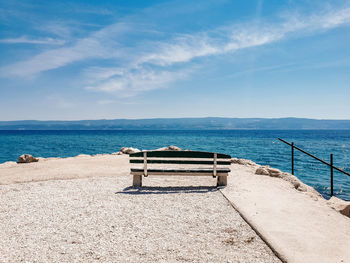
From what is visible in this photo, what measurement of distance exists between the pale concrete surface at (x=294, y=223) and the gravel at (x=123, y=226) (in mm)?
330

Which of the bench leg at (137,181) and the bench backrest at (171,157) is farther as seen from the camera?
the bench leg at (137,181)

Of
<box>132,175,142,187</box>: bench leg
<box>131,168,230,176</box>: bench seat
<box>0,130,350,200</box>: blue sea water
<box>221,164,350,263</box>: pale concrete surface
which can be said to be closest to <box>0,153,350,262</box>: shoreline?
<box>221,164,350,263</box>: pale concrete surface

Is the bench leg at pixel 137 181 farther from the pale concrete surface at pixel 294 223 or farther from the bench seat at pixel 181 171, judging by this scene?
the pale concrete surface at pixel 294 223

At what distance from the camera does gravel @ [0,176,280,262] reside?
4148 mm

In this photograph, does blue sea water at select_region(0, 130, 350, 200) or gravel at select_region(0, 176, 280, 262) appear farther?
blue sea water at select_region(0, 130, 350, 200)

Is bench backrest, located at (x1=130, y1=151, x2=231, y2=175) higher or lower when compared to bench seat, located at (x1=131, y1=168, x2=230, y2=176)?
higher

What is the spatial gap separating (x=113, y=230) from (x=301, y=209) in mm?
4512

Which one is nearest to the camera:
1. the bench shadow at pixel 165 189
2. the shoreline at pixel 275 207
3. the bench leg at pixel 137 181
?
the shoreline at pixel 275 207

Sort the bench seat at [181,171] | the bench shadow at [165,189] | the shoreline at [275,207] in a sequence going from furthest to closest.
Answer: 1. the bench seat at [181,171]
2. the bench shadow at [165,189]
3. the shoreline at [275,207]

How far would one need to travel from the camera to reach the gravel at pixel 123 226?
4.15 metres

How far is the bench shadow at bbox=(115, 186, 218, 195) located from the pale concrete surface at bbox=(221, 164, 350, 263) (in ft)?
2.21

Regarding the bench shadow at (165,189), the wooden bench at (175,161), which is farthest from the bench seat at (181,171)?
the bench shadow at (165,189)

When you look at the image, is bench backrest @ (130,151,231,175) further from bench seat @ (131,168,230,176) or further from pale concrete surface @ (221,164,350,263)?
pale concrete surface @ (221,164,350,263)

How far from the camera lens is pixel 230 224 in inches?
214
